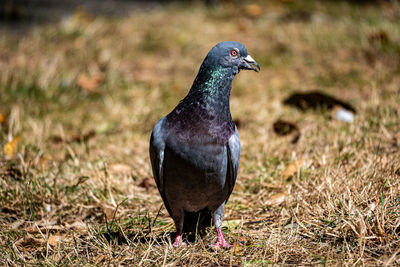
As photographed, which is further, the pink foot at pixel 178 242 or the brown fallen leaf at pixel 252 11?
the brown fallen leaf at pixel 252 11

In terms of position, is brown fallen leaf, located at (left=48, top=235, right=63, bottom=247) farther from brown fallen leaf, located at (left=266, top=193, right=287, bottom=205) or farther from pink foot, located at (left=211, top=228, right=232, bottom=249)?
brown fallen leaf, located at (left=266, top=193, right=287, bottom=205)

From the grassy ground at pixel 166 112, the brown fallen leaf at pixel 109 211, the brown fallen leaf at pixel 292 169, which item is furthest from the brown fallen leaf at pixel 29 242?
the brown fallen leaf at pixel 292 169

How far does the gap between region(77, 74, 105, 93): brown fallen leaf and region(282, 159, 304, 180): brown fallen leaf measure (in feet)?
9.26

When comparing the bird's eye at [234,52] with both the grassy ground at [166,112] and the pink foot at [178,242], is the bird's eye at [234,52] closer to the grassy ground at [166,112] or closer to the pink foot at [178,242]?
the grassy ground at [166,112]

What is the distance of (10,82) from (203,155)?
11.5ft

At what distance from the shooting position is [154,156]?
2.38 m

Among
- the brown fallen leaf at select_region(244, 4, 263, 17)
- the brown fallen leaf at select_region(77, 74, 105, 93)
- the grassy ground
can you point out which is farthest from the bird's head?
the brown fallen leaf at select_region(244, 4, 263, 17)

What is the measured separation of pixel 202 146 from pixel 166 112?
7.51 ft

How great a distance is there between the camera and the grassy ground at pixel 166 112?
86.8 inches

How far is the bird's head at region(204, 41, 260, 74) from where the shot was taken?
240cm

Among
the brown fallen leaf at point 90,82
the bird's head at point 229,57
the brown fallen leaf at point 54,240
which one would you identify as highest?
the bird's head at point 229,57

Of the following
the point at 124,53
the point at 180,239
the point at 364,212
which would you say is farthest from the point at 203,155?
the point at 124,53

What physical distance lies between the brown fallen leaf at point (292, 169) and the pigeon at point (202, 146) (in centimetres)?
68

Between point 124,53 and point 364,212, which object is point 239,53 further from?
point 124,53
